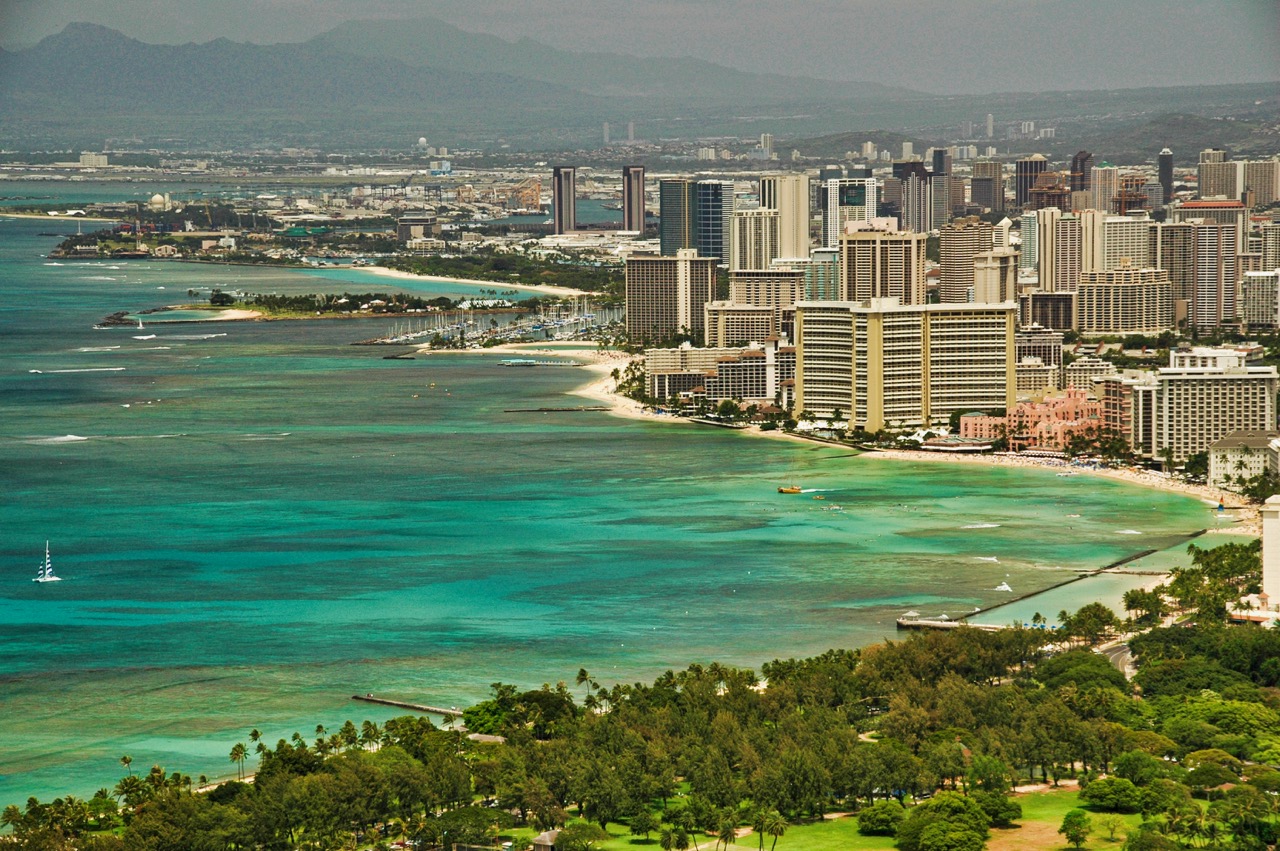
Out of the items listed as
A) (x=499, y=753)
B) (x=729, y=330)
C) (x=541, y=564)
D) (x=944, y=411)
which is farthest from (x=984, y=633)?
(x=729, y=330)

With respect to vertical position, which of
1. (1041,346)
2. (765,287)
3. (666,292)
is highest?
(765,287)

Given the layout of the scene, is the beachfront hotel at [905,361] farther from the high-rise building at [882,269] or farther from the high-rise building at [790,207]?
the high-rise building at [790,207]

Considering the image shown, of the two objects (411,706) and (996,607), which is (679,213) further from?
(411,706)

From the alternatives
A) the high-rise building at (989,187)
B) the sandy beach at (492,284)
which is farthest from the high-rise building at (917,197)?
the sandy beach at (492,284)

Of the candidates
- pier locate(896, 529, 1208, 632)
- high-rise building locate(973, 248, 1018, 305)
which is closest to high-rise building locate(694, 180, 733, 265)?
high-rise building locate(973, 248, 1018, 305)

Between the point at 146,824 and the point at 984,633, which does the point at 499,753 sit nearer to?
the point at 146,824

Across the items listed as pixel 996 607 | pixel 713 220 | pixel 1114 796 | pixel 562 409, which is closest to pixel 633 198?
pixel 713 220
